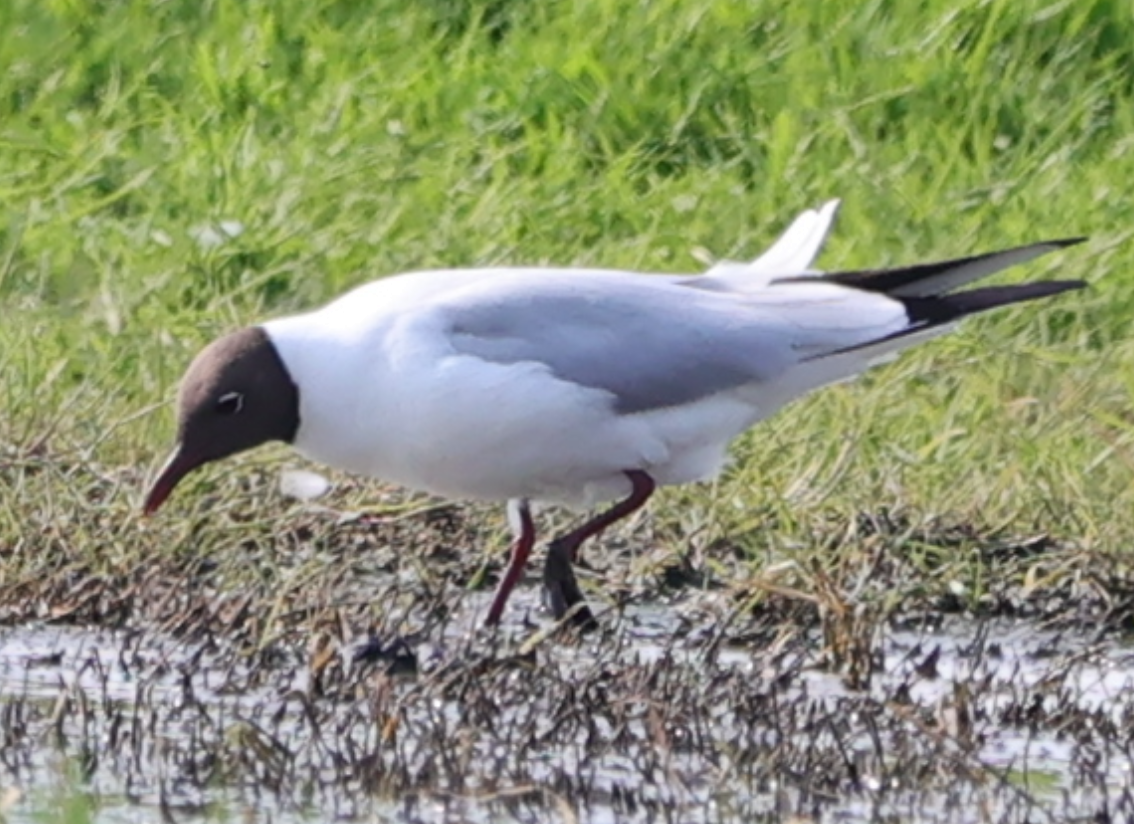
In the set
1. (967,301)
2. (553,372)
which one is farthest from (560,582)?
(967,301)

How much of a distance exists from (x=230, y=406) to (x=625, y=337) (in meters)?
0.76

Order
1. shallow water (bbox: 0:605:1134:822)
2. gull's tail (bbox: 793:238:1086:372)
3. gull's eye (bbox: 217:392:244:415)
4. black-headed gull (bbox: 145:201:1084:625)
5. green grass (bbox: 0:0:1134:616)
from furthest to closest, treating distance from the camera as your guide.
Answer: green grass (bbox: 0:0:1134:616) → gull's tail (bbox: 793:238:1086:372) → gull's eye (bbox: 217:392:244:415) → black-headed gull (bbox: 145:201:1084:625) → shallow water (bbox: 0:605:1134:822)

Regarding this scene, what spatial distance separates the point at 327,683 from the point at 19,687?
60 cm

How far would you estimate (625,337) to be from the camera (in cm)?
651

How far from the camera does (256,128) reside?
9227 millimetres

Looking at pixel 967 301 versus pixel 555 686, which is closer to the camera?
pixel 555 686

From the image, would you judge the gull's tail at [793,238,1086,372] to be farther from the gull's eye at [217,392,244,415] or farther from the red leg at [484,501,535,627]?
the gull's eye at [217,392,244,415]

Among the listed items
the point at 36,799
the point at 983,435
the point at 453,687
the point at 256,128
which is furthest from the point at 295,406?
the point at 256,128

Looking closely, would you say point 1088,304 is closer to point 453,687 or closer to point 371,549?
point 371,549

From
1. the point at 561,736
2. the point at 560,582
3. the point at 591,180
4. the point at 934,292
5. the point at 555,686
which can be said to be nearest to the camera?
the point at 561,736

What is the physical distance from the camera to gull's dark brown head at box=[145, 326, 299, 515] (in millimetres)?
6246

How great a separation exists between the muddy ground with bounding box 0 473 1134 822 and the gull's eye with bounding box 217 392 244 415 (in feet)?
1.07

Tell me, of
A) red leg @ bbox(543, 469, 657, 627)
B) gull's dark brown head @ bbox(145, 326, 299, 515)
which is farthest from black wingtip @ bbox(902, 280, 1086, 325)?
gull's dark brown head @ bbox(145, 326, 299, 515)

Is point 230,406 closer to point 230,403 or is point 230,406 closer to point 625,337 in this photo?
point 230,403
